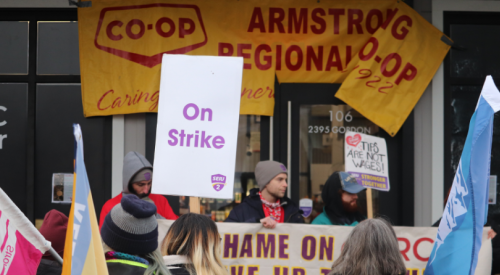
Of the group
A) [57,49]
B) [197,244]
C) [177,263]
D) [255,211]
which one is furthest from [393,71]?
[177,263]

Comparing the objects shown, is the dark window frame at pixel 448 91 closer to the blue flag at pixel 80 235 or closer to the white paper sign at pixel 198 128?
the white paper sign at pixel 198 128

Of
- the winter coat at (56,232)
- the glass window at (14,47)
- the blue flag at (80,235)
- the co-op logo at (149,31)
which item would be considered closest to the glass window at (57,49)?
the glass window at (14,47)

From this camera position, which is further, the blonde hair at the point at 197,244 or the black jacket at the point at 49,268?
the black jacket at the point at 49,268

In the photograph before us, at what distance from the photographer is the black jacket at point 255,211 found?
15.9 feet

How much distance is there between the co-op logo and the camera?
6023 mm

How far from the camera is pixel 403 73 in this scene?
6105mm

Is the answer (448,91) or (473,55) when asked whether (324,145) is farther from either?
(473,55)

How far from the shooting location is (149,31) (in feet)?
19.9

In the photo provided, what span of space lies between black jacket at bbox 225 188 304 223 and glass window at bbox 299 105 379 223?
4.58 feet

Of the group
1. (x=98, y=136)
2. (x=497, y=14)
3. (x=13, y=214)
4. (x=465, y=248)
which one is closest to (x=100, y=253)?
(x=13, y=214)

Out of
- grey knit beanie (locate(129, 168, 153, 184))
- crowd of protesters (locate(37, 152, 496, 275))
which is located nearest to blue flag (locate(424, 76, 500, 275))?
crowd of protesters (locate(37, 152, 496, 275))

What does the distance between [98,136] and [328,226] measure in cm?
292

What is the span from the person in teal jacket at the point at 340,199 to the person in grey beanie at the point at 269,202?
0.26 meters

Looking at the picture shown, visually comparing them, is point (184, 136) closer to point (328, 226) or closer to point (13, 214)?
point (328, 226)
